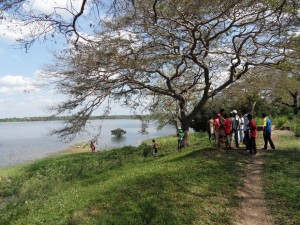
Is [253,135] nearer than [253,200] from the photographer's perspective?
No

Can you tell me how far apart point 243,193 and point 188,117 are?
1068 centimetres

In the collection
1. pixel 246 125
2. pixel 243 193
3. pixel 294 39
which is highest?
pixel 294 39

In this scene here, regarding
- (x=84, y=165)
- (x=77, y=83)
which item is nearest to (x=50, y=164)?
(x=84, y=165)

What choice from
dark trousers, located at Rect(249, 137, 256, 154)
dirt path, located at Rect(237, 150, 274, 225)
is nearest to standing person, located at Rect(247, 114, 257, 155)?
dark trousers, located at Rect(249, 137, 256, 154)

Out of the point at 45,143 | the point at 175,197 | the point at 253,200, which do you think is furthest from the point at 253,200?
the point at 45,143

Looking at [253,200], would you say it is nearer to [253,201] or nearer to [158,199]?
Result: [253,201]

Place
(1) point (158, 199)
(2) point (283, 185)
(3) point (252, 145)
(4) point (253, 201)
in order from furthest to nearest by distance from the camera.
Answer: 1. (3) point (252, 145)
2. (2) point (283, 185)
3. (1) point (158, 199)
4. (4) point (253, 201)

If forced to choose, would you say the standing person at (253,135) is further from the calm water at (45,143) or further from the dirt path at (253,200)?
the calm water at (45,143)

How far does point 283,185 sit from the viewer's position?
10.7 meters

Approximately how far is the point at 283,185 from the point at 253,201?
153 cm

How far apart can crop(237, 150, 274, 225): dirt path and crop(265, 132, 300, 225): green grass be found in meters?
0.19

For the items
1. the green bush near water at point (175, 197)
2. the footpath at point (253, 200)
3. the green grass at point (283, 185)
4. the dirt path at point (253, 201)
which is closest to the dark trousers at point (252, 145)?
the green bush near water at point (175, 197)

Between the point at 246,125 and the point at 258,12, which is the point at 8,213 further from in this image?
the point at 258,12

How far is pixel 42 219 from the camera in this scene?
32.5ft
